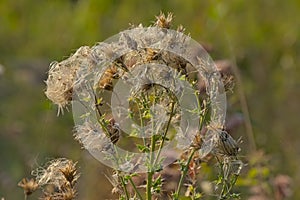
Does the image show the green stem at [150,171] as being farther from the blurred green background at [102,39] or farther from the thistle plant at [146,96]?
the blurred green background at [102,39]

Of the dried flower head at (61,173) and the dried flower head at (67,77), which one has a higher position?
the dried flower head at (67,77)

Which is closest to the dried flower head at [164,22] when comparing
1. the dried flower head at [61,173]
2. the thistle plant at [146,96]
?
the thistle plant at [146,96]

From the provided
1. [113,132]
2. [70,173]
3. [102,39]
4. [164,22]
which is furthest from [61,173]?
[102,39]

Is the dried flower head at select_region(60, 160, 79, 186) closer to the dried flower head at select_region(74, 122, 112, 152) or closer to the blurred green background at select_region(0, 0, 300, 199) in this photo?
the dried flower head at select_region(74, 122, 112, 152)

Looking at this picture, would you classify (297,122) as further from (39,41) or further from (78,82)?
(78,82)

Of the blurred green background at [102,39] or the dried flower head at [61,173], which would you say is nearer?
the dried flower head at [61,173]
